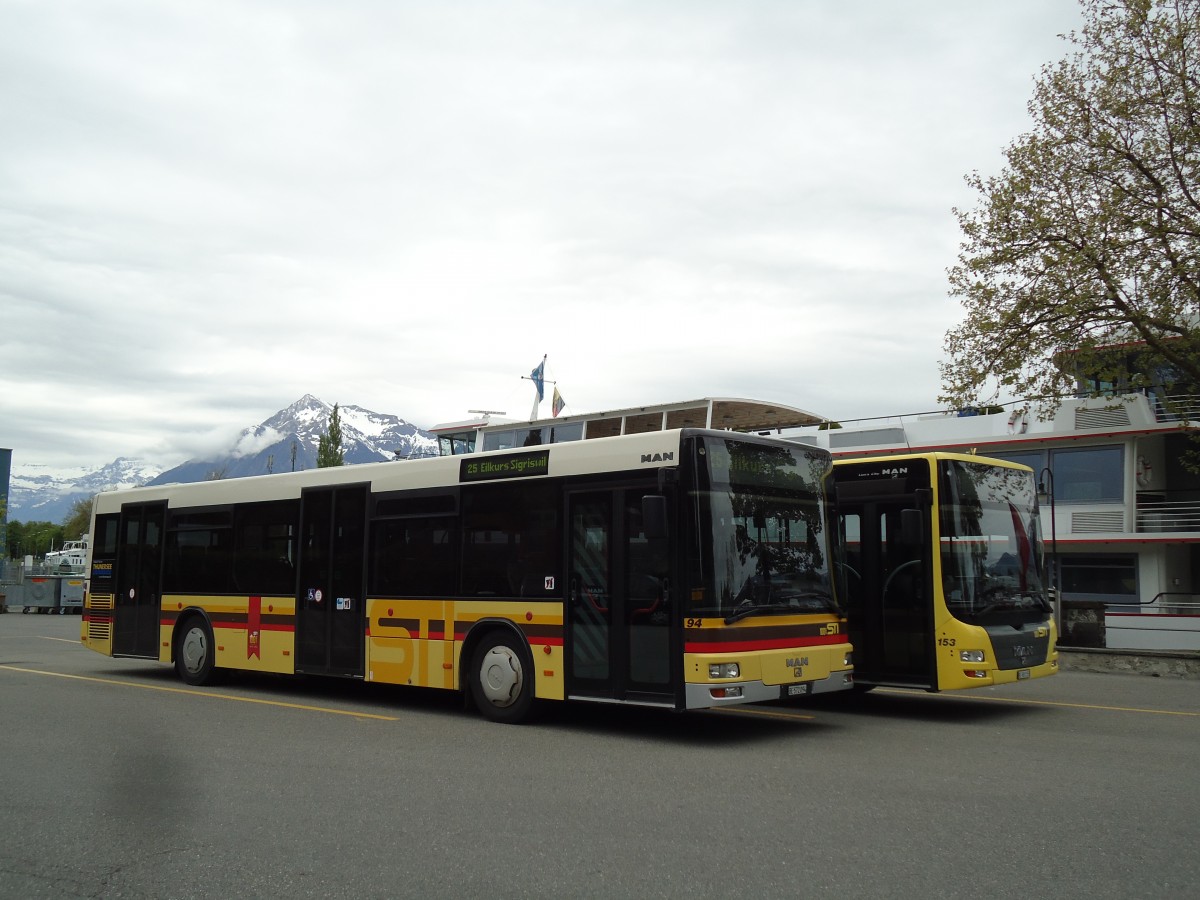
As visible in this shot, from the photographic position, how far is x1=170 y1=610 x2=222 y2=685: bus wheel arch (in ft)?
50.6

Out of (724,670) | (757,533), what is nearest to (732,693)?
(724,670)

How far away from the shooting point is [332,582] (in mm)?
13578

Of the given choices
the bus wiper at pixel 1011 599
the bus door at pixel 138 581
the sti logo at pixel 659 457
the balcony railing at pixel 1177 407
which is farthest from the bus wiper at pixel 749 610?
the balcony railing at pixel 1177 407

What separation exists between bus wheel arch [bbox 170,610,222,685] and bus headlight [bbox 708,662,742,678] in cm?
859

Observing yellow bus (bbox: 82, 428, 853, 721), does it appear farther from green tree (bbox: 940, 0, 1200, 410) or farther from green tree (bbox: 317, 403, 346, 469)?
green tree (bbox: 317, 403, 346, 469)

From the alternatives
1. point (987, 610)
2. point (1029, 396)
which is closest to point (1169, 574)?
point (1029, 396)

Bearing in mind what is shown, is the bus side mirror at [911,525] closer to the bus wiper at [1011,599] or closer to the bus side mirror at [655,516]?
the bus wiper at [1011,599]

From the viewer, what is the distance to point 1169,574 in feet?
102

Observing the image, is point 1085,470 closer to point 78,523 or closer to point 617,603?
point 617,603

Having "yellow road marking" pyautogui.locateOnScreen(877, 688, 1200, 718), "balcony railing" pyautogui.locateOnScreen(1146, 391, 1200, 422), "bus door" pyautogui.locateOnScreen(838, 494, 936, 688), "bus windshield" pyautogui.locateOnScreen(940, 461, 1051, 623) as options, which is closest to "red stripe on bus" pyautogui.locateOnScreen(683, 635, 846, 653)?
"bus door" pyautogui.locateOnScreen(838, 494, 936, 688)

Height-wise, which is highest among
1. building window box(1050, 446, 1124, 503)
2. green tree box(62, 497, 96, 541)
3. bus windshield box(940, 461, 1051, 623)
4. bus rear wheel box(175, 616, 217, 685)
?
green tree box(62, 497, 96, 541)

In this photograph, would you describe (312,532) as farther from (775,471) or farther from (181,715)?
(775,471)

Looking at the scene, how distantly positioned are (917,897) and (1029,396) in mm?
18797

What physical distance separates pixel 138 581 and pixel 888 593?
37.1 ft
